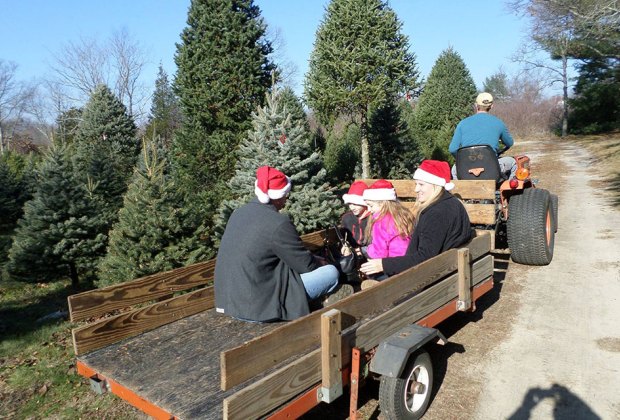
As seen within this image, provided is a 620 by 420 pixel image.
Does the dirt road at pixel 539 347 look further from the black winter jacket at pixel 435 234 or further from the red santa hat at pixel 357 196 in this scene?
the red santa hat at pixel 357 196

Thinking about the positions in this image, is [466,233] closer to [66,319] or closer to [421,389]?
[421,389]

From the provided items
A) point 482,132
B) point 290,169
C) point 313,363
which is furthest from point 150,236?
point 482,132

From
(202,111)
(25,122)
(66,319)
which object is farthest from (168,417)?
(25,122)

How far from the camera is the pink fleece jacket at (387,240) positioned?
443cm

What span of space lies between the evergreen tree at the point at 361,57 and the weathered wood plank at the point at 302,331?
8097 millimetres

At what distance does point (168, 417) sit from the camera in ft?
8.46

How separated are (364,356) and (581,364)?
2107 mm

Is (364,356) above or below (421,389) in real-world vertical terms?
above

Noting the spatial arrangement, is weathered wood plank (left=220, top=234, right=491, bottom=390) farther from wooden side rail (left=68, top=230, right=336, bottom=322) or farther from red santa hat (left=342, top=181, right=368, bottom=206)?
wooden side rail (left=68, top=230, right=336, bottom=322)

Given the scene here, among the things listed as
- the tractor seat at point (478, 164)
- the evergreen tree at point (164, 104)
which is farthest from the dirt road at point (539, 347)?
the evergreen tree at point (164, 104)

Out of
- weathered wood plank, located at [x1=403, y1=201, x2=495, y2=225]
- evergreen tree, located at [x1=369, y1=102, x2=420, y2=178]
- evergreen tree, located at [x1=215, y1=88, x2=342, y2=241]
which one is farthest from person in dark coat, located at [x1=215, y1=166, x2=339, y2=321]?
evergreen tree, located at [x1=369, y1=102, x2=420, y2=178]

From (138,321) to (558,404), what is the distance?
3.15 m

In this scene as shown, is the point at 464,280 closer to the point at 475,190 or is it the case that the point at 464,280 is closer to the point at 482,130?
the point at 475,190

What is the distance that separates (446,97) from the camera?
2214cm
